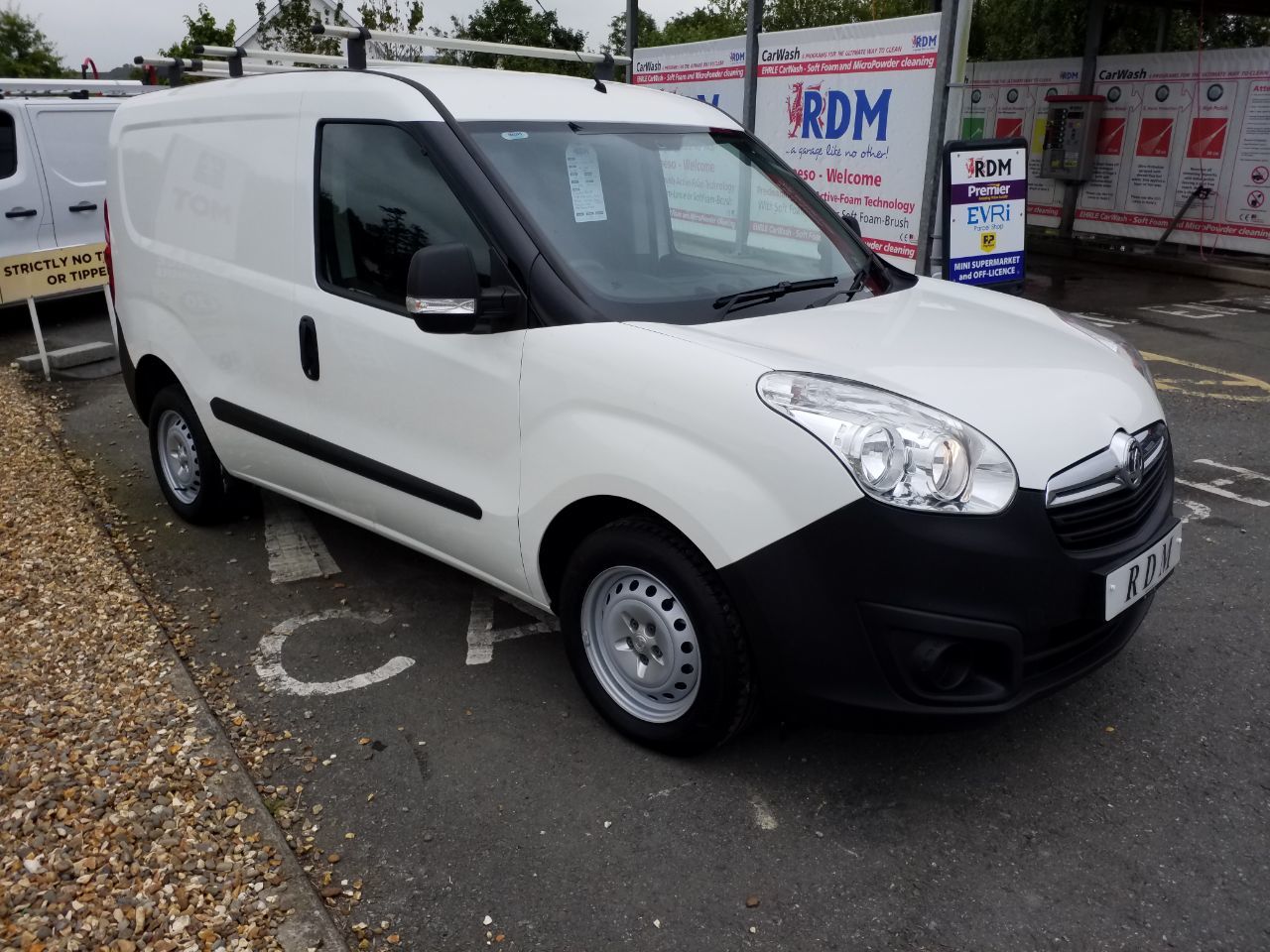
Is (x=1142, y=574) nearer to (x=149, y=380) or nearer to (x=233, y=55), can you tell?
(x=149, y=380)

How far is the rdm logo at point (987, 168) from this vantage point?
6.86 metres

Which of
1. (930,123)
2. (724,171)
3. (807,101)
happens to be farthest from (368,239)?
(807,101)

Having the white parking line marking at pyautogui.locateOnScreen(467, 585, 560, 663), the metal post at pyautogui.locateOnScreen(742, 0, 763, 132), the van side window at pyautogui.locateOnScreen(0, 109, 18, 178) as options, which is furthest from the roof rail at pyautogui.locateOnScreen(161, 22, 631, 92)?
the van side window at pyautogui.locateOnScreen(0, 109, 18, 178)

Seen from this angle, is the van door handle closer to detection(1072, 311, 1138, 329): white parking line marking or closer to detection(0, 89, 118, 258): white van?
detection(0, 89, 118, 258): white van

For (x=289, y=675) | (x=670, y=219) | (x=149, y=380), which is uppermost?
(x=670, y=219)

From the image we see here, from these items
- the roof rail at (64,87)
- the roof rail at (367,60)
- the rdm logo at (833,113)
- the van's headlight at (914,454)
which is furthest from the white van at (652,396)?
the roof rail at (64,87)

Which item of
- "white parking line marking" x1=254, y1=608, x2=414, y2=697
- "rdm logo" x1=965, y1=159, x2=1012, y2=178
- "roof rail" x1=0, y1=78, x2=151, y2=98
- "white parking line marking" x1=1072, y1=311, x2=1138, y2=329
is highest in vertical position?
"roof rail" x1=0, y1=78, x2=151, y2=98

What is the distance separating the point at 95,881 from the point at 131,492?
129 inches

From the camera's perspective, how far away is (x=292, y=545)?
185 inches

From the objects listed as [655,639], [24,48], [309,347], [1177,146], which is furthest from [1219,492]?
[24,48]

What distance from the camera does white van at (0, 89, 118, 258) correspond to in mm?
9328

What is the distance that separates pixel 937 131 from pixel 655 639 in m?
5.53

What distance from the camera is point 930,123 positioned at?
7359 mm

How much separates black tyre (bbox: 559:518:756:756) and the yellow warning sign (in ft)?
19.2
